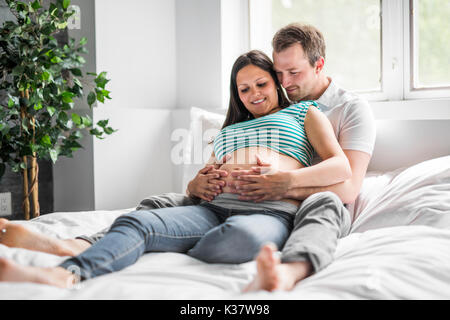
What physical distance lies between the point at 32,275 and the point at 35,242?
0.89 feet

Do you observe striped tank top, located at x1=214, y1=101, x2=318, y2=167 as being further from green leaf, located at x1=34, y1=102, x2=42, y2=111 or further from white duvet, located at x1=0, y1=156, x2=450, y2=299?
green leaf, located at x1=34, y1=102, x2=42, y2=111

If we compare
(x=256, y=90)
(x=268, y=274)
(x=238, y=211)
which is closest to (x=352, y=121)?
(x=256, y=90)

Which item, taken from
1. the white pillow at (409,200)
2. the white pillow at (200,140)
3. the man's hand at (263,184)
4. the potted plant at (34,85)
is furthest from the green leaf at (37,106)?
the white pillow at (409,200)

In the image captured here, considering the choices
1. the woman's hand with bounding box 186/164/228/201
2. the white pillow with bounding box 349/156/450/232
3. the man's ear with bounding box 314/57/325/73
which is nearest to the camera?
the white pillow with bounding box 349/156/450/232

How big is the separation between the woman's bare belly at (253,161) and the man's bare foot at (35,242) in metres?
0.46

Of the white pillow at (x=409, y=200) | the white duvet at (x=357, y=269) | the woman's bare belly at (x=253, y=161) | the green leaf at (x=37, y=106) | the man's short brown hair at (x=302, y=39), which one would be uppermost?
the man's short brown hair at (x=302, y=39)

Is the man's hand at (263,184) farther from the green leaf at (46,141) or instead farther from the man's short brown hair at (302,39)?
the green leaf at (46,141)

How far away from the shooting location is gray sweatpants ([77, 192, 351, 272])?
2.80 ft

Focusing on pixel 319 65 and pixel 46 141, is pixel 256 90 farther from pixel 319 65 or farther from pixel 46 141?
pixel 46 141

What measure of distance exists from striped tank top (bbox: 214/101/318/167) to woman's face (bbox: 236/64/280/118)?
0.07 metres

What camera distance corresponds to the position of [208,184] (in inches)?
49.8

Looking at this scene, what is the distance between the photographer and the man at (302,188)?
85cm

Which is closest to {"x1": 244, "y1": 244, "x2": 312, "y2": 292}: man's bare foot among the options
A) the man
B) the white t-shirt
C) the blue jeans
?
the man
